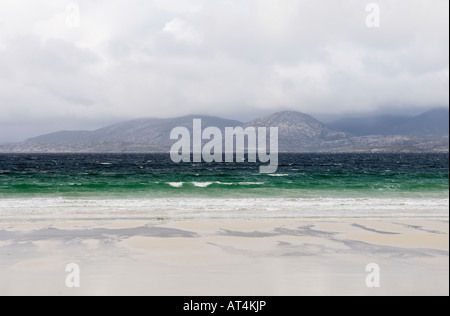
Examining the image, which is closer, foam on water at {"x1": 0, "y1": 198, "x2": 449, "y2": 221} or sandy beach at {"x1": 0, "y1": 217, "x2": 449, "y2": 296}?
sandy beach at {"x1": 0, "y1": 217, "x2": 449, "y2": 296}

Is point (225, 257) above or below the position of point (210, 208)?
above

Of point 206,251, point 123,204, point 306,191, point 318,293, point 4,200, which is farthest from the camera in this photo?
point 306,191

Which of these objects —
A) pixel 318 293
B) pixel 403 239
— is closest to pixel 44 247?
pixel 318 293

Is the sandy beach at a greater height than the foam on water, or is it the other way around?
the sandy beach

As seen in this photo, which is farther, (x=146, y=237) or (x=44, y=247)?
(x=146, y=237)

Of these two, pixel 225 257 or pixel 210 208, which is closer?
pixel 225 257

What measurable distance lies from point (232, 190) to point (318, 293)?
27.7m

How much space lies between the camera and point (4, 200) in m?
28.0

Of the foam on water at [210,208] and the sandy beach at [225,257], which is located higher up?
the sandy beach at [225,257]

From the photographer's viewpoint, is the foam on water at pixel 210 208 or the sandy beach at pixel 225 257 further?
the foam on water at pixel 210 208

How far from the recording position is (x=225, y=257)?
35.8ft

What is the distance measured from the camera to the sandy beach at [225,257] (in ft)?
27.1

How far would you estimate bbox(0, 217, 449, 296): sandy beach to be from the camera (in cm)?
827
